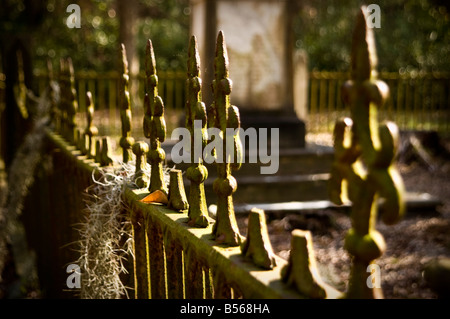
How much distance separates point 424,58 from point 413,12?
1.88 m

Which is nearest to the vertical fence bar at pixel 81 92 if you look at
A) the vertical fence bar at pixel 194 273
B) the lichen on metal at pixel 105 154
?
the lichen on metal at pixel 105 154

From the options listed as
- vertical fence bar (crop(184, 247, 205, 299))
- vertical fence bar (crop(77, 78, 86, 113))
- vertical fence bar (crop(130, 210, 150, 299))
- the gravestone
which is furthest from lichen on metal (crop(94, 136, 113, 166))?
vertical fence bar (crop(77, 78, 86, 113))

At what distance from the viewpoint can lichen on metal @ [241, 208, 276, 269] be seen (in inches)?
A: 43.3

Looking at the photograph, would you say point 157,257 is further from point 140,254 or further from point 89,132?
point 89,132

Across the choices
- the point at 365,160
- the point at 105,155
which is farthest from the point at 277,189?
the point at 365,160

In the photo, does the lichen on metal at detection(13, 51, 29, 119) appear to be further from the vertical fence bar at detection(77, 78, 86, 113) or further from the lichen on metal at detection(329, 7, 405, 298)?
the vertical fence bar at detection(77, 78, 86, 113)

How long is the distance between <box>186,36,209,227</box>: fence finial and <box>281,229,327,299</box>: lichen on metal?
1.52ft

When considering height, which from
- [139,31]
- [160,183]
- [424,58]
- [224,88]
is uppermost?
[139,31]

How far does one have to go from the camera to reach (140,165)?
6.24 feet

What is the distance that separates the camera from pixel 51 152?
11.4 feet

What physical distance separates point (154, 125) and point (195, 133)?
31 cm

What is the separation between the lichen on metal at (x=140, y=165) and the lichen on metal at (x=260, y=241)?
0.78 metres
